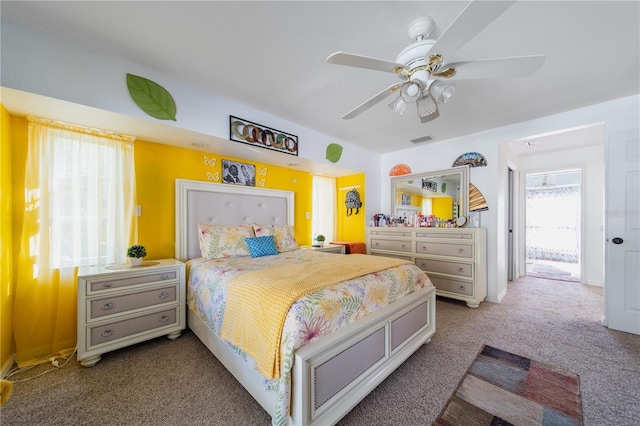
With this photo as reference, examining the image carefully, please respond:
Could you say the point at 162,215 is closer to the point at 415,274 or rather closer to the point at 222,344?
the point at 222,344

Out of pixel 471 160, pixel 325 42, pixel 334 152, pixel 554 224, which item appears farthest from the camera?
pixel 554 224

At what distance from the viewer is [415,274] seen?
2.17 metres

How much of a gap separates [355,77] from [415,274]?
6.04 feet

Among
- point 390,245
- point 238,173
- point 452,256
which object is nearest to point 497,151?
point 452,256

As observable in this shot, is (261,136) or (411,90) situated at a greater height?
(261,136)

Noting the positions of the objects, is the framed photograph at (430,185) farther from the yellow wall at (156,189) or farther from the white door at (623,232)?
the white door at (623,232)

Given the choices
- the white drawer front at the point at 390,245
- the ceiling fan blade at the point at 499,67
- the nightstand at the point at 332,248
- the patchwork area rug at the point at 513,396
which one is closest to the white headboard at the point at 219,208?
the nightstand at the point at 332,248

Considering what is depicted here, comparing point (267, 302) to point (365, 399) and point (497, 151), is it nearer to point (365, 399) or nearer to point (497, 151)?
point (365, 399)

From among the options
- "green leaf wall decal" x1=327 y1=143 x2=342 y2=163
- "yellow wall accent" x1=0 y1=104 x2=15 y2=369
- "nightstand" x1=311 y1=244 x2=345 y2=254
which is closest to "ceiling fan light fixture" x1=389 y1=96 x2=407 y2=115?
"green leaf wall decal" x1=327 y1=143 x2=342 y2=163

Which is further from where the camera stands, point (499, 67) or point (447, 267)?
point (447, 267)

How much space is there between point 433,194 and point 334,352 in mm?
3308

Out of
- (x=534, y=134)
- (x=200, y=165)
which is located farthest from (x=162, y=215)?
(x=534, y=134)

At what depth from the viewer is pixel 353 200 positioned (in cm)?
433

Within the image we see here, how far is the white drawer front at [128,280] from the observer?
192 centimetres
